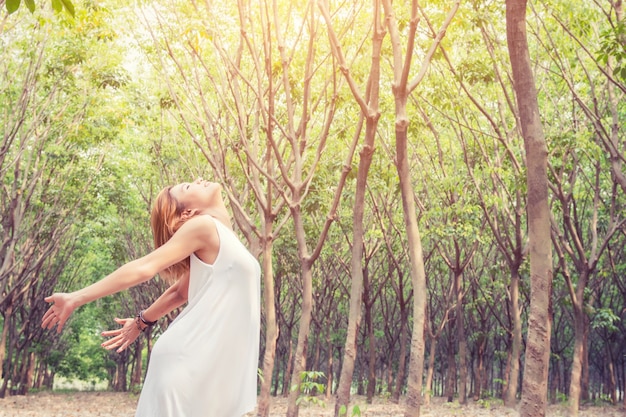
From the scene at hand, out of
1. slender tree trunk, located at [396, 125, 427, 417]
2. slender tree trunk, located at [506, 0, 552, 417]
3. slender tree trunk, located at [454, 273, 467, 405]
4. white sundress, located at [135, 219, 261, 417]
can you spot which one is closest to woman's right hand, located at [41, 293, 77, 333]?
white sundress, located at [135, 219, 261, 417]

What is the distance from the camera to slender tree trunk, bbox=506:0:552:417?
5.01m

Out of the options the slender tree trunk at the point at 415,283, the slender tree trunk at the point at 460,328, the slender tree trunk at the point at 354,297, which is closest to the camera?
the slender tree trunk at the point at 415,283

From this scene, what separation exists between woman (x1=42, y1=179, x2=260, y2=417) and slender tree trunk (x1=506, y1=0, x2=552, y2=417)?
2.95 m

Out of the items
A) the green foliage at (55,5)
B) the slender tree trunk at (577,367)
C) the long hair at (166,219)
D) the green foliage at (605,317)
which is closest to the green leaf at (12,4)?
the green foliage at (55,5)

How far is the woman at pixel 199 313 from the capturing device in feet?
7.96

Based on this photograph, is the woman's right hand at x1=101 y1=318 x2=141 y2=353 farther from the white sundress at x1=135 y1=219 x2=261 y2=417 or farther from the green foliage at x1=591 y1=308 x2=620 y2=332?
the green foliage at x1=591 y1=308 x2=620 y2=332

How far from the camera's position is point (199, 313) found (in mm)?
2543

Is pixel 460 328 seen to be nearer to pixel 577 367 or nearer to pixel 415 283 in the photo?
pixel 577 367

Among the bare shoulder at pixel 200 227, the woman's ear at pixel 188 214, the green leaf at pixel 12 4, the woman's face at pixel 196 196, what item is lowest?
the bare shoulder at pixel 200 227

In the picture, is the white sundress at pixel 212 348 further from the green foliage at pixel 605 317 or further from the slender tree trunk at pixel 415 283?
the green foliage at pixel 605 317

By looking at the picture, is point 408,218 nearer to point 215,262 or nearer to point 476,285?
point 215,262

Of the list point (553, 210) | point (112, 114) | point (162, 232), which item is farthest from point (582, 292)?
point (162, 232)

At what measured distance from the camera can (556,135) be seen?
1225cm

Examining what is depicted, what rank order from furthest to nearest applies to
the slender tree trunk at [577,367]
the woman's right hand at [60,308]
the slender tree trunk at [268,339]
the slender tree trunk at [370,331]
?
the slender tree trunk at [370,331], the slender tree trunk at [577,367], the slender tree trunk at [268,339], the woman's right hand at [60,308]
